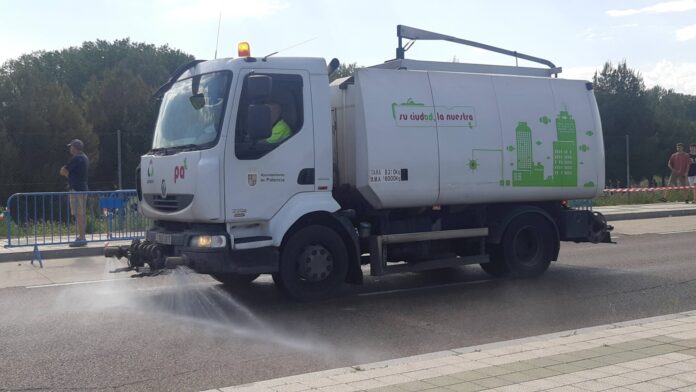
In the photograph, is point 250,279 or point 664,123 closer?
point 250,279

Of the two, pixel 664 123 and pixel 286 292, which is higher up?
pixel 664 123

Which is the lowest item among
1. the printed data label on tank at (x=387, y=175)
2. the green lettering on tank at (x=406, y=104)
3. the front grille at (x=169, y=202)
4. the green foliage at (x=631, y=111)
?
the front grille at (x=169, y=202)

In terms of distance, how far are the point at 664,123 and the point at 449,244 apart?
182 ft

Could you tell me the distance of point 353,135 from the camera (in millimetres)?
9219

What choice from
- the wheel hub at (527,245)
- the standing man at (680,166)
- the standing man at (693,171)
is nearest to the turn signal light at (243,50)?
the wheel hub at (527,245)

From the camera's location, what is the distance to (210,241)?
8.29m

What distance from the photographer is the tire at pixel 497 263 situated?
10.5 m

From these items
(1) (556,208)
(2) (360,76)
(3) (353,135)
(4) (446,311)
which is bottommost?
(4) (446,311)

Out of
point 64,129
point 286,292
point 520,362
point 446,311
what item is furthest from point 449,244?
point 64,129

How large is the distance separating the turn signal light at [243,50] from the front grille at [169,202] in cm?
170

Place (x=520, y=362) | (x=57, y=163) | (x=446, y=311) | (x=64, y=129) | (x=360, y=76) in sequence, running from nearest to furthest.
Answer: (x=520, y=362)
(x=446, y=311)
(x=360, y=76)
(x=57, y=163)
(x=64, y=129)

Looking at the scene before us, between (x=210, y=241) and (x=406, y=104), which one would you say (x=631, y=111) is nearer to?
(x=406, y=104)

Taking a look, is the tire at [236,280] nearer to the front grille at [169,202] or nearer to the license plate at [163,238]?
the license plate at [163,238]

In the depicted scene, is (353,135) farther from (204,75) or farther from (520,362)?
(520,362)
